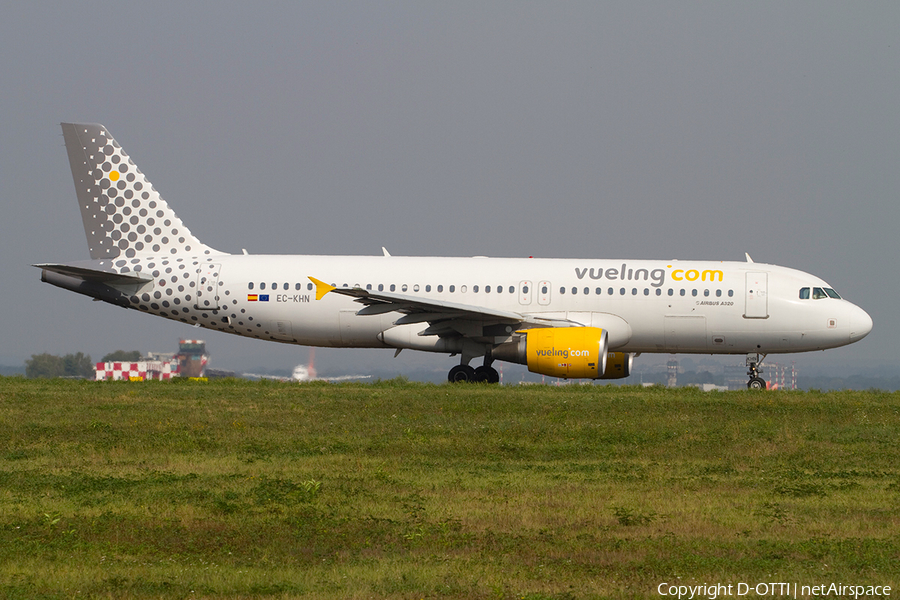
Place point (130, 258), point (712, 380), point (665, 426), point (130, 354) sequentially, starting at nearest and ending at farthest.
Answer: point (665, 426)
point (130, 258)
point (130, 354)
point (712, 380)

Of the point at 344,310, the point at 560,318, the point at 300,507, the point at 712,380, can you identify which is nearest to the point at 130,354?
the point at 344,310

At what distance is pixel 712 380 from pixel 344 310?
127 m

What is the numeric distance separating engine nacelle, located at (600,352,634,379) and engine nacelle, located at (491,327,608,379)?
249 centimetres

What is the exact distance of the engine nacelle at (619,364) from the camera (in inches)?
1005

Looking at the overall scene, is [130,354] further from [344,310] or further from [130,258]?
[344,310]

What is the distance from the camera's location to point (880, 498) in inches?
420

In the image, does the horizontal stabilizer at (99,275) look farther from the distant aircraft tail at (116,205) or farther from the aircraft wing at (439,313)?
the aircraft wing at (439,313)

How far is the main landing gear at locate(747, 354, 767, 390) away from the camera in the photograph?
24.9 meters

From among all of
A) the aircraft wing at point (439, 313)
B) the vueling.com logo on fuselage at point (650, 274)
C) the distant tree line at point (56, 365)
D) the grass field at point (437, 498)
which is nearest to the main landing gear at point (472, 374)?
the aircraft wing at point (439, 313)

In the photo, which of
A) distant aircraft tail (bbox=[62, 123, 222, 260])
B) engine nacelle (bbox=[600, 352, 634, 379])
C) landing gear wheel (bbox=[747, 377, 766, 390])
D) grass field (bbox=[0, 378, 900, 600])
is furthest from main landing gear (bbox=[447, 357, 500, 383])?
distant aircraft tail (bbox=[62, 123, 222, 260])

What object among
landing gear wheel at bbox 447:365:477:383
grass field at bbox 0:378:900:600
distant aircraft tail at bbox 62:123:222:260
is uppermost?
distant aircraft tail at bbox 62:123:222:260

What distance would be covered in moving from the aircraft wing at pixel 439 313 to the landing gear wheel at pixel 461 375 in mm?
951

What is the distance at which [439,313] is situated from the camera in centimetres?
2366
